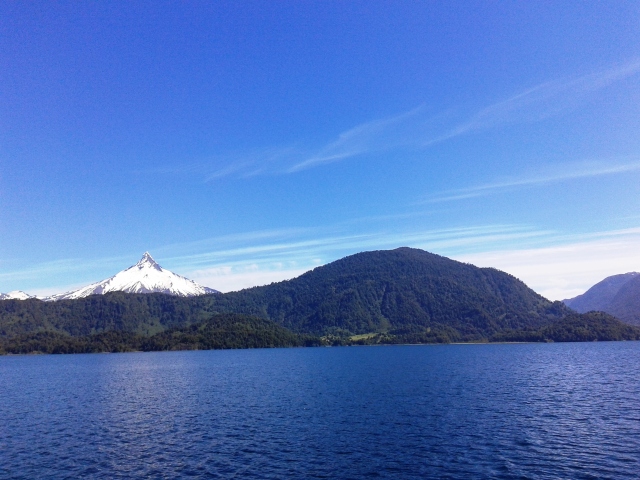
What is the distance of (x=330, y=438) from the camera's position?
5916 centimetres

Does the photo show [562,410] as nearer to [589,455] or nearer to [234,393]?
[589,455]

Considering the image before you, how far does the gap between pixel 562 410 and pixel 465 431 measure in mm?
23109

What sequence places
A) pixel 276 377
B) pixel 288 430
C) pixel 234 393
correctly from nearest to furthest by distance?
1. pixel 288 430
2. pixel 234 393
3. pixel 276 377

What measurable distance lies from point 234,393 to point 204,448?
163 ft

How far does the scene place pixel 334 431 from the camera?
207 feet

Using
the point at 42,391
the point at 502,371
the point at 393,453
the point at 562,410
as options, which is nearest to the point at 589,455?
the point at 393,453

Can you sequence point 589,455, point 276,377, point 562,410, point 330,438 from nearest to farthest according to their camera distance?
point 589,455, point 330,438, point 562,410, point 276,377

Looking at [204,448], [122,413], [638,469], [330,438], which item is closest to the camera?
[638,469]

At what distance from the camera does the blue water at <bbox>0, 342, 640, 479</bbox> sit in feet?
154

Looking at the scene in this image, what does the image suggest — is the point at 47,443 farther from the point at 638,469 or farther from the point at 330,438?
the point at 638,469

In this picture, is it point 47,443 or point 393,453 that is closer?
point 393,453

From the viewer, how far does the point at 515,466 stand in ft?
150

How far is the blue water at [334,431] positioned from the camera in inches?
1850

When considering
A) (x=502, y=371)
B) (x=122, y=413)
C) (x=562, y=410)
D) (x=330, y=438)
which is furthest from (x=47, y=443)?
(x=502, y=371)
